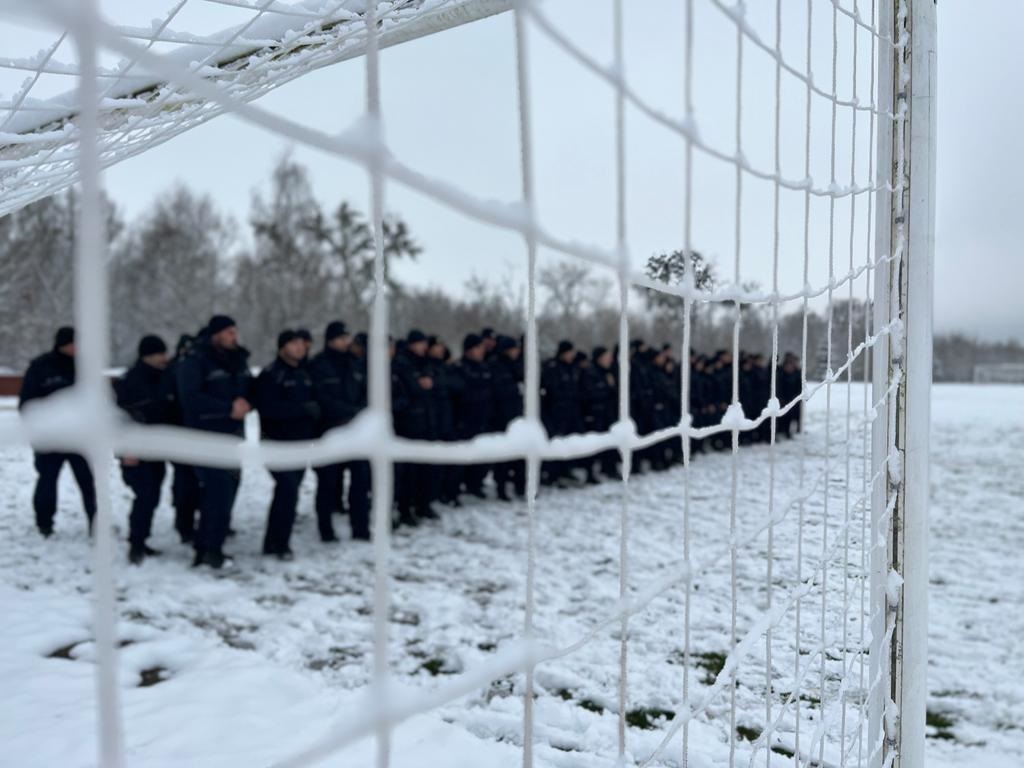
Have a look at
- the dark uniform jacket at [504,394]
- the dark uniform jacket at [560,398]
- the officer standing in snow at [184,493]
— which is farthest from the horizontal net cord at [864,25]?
the dark uniform jacket at [560,398]

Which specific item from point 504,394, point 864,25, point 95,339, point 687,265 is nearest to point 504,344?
point 504,394

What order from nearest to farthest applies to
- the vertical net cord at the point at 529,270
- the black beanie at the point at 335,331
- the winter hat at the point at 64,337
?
the vertical net cord at the point at 529,270, the winter hat at the point at 64,337, the black beanie at the point at 335,331

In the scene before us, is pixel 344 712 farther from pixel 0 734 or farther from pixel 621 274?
pixel 621 274

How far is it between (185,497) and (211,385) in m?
1.23

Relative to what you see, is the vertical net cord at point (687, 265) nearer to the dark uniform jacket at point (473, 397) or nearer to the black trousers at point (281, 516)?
the black trousers at point (281, 516)

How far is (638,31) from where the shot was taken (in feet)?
4.93

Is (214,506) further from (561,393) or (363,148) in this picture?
(363,148)

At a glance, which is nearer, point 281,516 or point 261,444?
point 261,444

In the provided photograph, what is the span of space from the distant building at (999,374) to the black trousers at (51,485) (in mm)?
34094

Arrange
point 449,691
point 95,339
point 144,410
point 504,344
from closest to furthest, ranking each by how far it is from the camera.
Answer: point 95,339, point 449,691, point 144,410, point 504,344

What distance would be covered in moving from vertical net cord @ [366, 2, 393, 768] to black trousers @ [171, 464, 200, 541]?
15.4 ft

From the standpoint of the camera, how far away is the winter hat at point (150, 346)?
175 inches

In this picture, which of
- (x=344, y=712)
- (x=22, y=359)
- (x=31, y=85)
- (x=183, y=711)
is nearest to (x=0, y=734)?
(x=183, y=711)

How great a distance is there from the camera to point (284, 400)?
451 cm
